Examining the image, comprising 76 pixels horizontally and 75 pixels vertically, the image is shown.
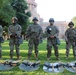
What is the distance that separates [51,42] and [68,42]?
1276mm

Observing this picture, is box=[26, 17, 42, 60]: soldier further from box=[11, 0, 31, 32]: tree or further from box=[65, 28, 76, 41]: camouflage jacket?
Answer: box=[11, 0, 31, 32]: tree

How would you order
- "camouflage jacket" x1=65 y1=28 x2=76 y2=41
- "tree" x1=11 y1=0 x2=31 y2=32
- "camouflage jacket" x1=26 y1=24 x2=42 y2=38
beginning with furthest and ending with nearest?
"tree" x1=11 y1=0 x2=31 y2=32, "camouflage jacket" x1=65 y1=28 x2=76 y2=41, "camouflage jacket" x1=26 y1=24 x2=42 y2=38

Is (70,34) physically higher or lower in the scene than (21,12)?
lower

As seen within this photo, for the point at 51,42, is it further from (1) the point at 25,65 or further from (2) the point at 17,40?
(1) the point at 25,65

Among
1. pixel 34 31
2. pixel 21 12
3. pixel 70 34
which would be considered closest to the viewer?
pixel 34 31

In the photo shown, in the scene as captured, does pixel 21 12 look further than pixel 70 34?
Yes

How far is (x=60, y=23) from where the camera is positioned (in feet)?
574

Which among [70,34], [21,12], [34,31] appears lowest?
[70,34]

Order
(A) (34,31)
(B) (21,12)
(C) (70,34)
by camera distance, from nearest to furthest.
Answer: (A) (34,31)
(C) (70,34)
(B) (21,12)

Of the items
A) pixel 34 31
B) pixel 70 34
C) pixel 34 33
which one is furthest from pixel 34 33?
pixel 70 34

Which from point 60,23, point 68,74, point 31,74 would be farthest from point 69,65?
point 60,23

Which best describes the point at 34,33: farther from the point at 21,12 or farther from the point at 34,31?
the point at 21,12

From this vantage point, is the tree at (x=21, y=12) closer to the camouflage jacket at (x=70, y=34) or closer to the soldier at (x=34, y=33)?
the camouflage jacket at (x=70, y=34)

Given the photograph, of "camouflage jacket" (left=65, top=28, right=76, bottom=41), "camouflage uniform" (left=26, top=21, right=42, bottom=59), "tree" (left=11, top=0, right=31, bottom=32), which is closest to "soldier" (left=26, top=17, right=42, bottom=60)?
"camouflage uniform" (left=26, top=21, right=42, bottom=59)
